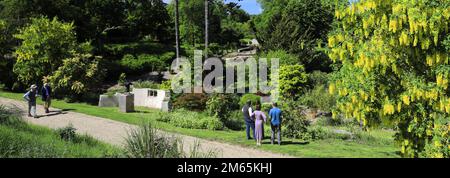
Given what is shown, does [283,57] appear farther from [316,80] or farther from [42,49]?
[42,49]

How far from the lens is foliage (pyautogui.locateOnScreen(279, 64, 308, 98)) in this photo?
3340 cm

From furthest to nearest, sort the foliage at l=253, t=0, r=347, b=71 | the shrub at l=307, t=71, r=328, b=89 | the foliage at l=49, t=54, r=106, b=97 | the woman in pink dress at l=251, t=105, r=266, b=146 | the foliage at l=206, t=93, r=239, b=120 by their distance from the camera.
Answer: the foliage at l=253, t=0, r=347, b=71, the shrub at l=307, t=71, r=328, b=89, the foliage at l=49, t=54, r=106, b=97, the foliage at l=206, t=93, r=239, b=120, the woman in pink dress at l=251, t=105, r=266, b=146

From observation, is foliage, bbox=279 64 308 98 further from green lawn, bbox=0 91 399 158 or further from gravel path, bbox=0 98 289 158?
gravel path, bbox=0 98 289 158

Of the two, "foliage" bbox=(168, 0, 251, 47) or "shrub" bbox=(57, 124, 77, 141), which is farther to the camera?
"foliage" bbox=(168, 0, 251, 47)

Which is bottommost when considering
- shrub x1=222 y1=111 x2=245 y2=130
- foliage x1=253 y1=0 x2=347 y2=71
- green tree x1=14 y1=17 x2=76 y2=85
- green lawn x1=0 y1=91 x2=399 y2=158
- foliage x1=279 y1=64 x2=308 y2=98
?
green lawn x1=0 y1=91 x2=399 y2=158

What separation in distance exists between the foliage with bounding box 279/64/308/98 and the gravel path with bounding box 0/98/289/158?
617 inches

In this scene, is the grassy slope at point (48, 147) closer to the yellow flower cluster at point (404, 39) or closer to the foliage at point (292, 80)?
the yellow flower cluster at point (404, 39)

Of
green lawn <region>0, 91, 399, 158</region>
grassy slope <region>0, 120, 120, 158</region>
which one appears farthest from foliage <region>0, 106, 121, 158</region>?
green lawn <region>0, 91, 399, 158</region>

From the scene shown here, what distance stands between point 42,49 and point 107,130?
14.1m

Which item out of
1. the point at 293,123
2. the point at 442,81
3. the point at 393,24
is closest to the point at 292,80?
the point at 293,123

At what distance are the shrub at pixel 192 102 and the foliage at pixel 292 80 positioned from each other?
31.8 ft

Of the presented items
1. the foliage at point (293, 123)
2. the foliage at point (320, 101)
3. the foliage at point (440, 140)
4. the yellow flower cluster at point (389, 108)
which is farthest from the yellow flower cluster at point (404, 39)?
the foliage at point (320, 101)
